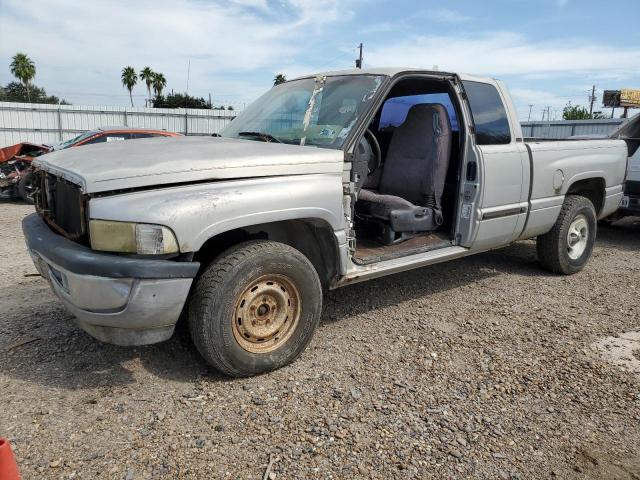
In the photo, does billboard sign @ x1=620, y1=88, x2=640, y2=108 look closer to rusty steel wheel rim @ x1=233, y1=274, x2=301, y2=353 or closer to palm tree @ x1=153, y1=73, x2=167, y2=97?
rusty steel wheel rim @ x1=233, y1=274, x2=301, y2=353

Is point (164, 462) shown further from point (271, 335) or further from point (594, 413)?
point (594, 413)

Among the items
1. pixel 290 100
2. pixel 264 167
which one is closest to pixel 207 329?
pixel 264 167

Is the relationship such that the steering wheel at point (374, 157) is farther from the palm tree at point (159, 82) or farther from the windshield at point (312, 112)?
the palm tree at point (159, 82)

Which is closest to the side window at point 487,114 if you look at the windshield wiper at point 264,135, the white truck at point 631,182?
the windshield wiper at point 264,135

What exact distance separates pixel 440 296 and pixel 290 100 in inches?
89.2

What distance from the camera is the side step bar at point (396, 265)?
11.8 ft

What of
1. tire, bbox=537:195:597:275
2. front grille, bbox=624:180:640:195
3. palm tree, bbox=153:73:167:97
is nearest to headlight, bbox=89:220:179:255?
tire, bbox=537:195:597:275

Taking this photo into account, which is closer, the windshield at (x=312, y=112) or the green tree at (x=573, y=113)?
the windshield at (x=312, y=112)

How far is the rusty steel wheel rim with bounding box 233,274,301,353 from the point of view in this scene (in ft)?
10.1

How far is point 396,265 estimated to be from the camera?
392cm

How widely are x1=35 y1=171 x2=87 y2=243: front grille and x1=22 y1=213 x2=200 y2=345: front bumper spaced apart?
0.13 m

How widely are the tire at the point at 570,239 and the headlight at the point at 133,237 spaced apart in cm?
426

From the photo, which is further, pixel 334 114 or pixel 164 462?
pixel 334 114

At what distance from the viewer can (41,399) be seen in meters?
2.89
